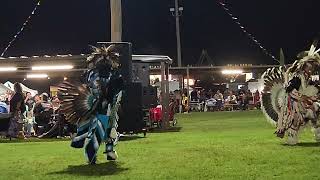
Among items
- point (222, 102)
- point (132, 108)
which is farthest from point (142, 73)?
point (222, 102)

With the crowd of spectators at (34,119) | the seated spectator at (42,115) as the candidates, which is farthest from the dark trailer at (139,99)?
the seated spectator at (42,115)

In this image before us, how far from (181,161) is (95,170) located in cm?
157

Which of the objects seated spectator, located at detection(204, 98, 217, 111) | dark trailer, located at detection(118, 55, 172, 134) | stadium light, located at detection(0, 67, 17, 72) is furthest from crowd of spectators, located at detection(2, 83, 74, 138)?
seated spectator, located at detection(204, 98, 217, 111)

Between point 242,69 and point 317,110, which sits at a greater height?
point 242,69

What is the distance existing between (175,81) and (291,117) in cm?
2502

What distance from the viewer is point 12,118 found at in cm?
1659

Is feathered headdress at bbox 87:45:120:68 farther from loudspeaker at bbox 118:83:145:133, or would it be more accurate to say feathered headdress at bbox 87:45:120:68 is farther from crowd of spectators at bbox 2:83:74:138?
crowd of spectators at bbox 2:83:74:138

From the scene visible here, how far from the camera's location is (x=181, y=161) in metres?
9.29

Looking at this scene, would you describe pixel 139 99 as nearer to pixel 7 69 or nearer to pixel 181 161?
pixel 181 161

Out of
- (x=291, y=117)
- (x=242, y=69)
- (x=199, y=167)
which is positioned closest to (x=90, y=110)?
(x=199, y=167)

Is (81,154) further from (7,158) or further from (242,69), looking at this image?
(242,69)

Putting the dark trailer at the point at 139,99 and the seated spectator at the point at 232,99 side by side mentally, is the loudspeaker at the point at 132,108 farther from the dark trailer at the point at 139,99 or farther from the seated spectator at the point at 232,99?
the seated spectator at the point at 232,99

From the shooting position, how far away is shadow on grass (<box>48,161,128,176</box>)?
824cm

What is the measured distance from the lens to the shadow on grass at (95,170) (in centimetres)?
824
